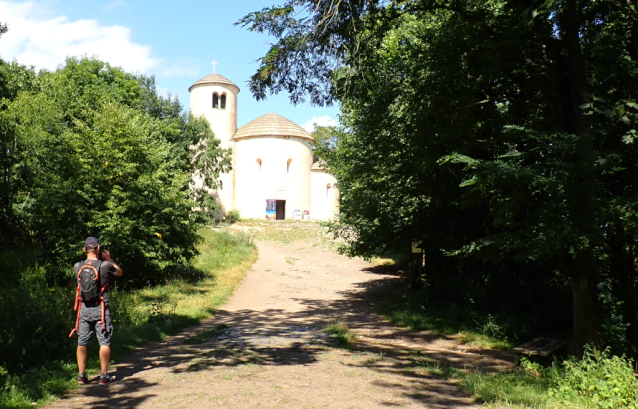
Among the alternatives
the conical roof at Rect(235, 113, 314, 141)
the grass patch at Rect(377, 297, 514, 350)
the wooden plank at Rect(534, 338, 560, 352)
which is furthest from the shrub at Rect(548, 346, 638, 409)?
the conical roof at Rect(235, 113, 314, 141)

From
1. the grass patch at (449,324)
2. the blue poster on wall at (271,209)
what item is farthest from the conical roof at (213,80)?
the grass patch at (449,324)

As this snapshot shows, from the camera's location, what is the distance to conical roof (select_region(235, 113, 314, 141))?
40.5 meters

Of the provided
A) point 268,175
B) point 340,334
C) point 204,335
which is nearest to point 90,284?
point 204,335

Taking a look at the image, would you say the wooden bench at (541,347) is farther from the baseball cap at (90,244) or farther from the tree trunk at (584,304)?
the baseball cap at (90,244)

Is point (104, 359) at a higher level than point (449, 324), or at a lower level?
higher

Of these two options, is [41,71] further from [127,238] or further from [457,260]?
[457,260]

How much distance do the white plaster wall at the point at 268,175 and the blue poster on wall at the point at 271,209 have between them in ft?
1.20

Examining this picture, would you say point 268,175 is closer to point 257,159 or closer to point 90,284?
point 257,159

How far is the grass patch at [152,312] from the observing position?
17.7 ft

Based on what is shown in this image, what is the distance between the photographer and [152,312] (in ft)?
34.7

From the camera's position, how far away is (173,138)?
28.5m

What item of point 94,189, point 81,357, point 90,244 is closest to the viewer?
point 81,357

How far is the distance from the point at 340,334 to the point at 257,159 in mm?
32102

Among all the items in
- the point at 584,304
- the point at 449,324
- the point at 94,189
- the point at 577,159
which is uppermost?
the point at 94,189
